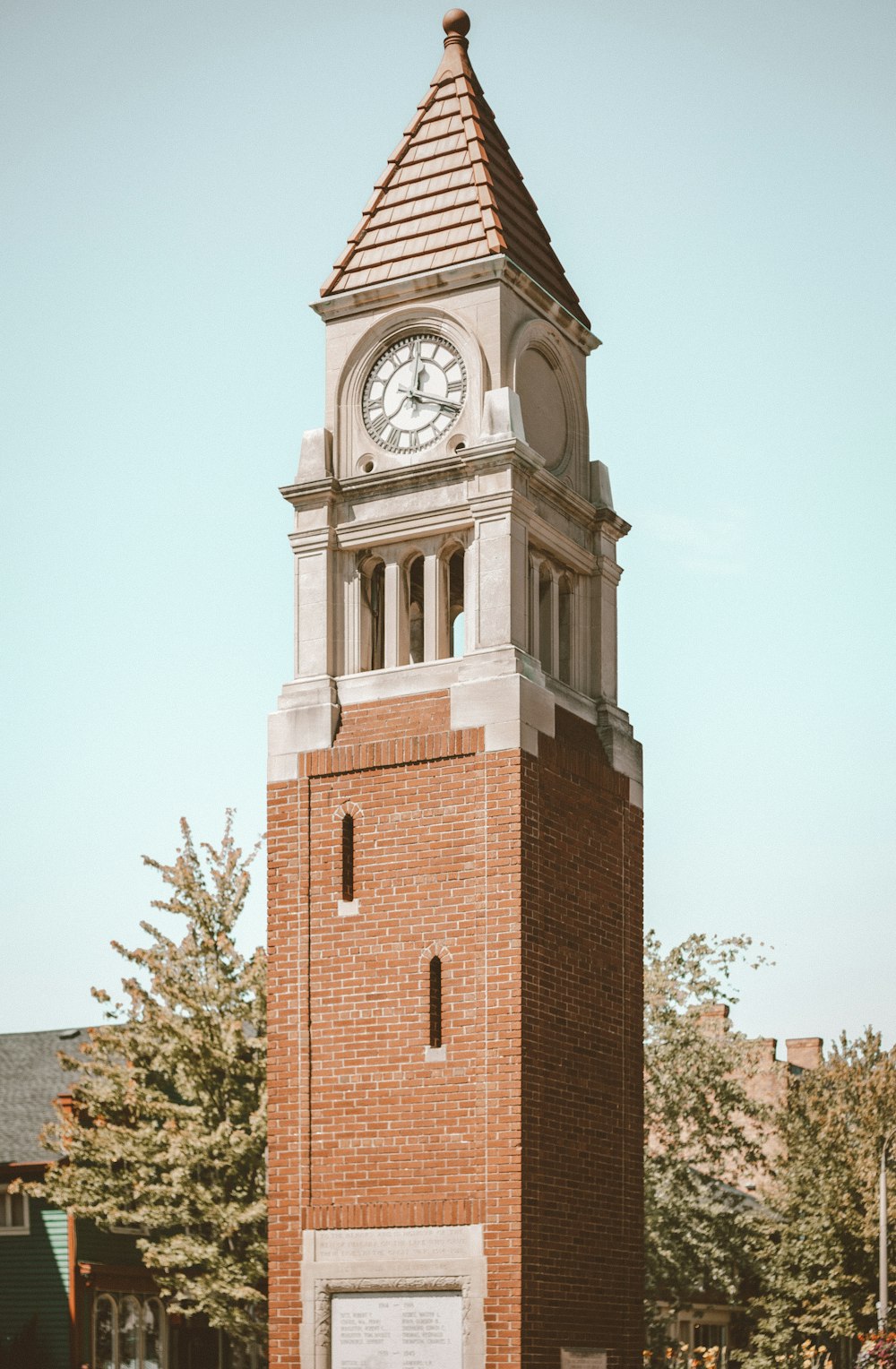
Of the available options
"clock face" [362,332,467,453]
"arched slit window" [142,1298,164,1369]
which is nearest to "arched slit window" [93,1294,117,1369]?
"arched slit window" [142,1298,164,1369]

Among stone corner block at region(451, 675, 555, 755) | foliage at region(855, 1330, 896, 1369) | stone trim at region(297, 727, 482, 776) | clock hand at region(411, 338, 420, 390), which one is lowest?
foliage at region(855, 1330, 896, 1369)

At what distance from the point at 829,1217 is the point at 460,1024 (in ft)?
83.4

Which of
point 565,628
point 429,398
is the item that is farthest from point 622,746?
point 429,398

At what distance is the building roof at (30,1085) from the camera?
42.0m

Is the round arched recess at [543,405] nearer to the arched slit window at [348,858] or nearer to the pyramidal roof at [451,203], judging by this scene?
the pyramidal roof at [451,203]

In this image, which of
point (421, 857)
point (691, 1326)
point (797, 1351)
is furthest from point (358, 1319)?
point (691, 1326)

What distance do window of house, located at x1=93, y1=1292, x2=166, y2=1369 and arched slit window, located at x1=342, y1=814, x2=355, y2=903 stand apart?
16.7 meters

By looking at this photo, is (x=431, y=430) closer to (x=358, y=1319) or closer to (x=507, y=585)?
(x=507, y=585)

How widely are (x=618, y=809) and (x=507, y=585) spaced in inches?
158

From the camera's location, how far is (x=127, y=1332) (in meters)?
41.7

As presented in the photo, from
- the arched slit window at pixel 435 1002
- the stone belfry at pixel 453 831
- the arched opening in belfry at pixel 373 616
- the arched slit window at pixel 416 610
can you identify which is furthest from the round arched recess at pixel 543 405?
the arched slit window at pixel 435 1002

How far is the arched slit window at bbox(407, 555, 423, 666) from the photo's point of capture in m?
30.6

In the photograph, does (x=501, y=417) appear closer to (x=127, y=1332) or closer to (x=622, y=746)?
(x=622, y=746)

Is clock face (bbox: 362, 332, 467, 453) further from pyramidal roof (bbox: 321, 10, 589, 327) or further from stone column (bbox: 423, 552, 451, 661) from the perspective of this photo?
stone column (bbox: 423, 552, 451, 661)
